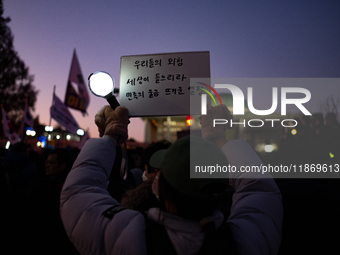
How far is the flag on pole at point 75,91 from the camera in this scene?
9.69 m


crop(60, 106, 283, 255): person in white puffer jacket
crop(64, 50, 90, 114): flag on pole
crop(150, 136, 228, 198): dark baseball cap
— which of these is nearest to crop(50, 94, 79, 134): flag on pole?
crop(64, 50, 90, 114): flag on pole

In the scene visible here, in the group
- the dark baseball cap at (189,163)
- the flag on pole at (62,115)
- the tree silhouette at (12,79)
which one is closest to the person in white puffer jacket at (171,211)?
the dark baseball cap at (189,163)

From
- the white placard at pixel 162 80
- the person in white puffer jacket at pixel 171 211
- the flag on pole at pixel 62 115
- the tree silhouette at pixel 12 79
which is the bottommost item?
the person in white puffer jacket at pixel 171 211

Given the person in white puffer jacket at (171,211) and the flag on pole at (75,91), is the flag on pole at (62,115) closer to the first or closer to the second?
the flag on pole at (75,91)

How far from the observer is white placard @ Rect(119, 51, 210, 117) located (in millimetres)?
1907

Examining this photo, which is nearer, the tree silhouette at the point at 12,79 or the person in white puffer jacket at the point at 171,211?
the person in white puffer jacket at the point at 171,211

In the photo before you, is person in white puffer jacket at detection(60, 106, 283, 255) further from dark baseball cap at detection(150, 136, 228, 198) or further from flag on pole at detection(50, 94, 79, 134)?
flag on pole at detection(50, 94, 79, 134)

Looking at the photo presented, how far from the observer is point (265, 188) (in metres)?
1.42

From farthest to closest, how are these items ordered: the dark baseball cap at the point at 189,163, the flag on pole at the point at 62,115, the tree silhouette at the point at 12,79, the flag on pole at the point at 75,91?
the tree silhouette at the point at 12,79 < the flag on pole at the point at 75,91 < the flag on pole at the point at 62,115 < the dark baseball cap at the point at 189,163

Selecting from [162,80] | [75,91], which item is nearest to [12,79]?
[75,91]

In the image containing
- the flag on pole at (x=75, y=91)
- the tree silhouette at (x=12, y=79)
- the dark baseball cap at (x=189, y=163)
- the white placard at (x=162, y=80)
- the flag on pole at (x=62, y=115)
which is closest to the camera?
the dark baseball cap at (x=189, y=163)

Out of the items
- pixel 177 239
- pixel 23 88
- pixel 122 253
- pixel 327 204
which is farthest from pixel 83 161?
pixel 23 88

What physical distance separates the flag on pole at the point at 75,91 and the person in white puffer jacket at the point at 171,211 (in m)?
9.04

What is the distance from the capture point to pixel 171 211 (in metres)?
1.06
